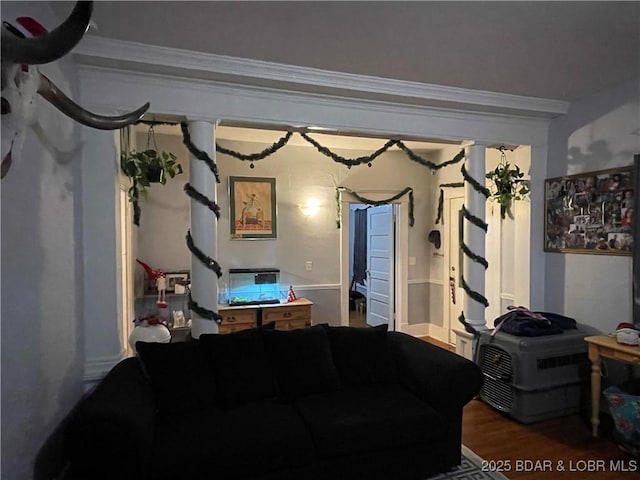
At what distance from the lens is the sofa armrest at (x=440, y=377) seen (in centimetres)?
245

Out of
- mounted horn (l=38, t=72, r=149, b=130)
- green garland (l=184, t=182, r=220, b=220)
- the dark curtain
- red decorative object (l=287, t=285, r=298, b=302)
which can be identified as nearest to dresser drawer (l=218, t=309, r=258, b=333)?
red decorative object (l=287, t=285, r=298, b=302)

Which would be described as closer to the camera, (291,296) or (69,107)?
(69,107)

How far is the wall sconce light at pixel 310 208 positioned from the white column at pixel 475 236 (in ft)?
7.15

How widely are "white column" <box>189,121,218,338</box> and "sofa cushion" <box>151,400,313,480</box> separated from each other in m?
0.83

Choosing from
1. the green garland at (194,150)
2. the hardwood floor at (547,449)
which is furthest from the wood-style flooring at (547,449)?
the green garland at (194,150)

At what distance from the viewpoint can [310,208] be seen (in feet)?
17.8

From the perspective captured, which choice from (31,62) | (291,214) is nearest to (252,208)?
(291,214)

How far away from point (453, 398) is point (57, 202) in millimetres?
2468

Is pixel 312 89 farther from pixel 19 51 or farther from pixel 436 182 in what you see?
pixel 436 182

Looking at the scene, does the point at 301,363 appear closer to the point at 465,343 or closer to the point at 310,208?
the point at 465,343

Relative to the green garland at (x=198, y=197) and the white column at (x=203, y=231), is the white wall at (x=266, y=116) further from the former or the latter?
the green garland at (x=198, y=197)

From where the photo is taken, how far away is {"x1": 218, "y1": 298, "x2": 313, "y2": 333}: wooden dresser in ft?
15.4

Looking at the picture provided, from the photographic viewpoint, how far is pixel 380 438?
2.27 m

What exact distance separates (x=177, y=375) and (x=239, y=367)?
1.18 ft
